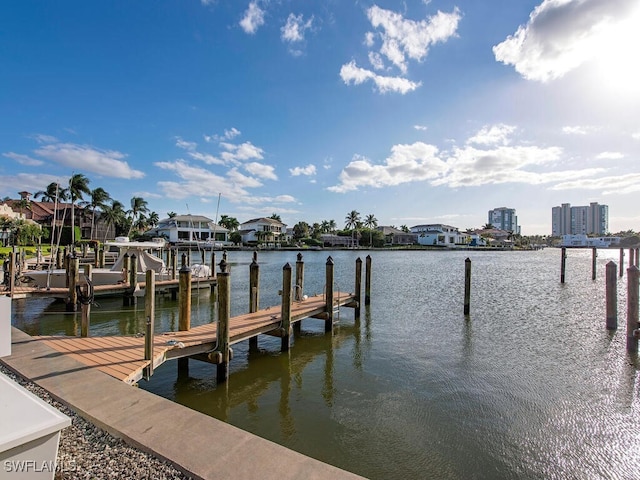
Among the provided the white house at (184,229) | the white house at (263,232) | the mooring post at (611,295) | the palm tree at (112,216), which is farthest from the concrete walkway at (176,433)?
the white house at (263,232)

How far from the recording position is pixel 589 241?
156 meters

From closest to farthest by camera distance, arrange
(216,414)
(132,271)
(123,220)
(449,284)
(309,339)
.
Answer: (216,414) → (309,339) → (132,271) → (449,284) → (123,220)

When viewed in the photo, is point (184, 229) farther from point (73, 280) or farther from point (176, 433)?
point (176, 433)

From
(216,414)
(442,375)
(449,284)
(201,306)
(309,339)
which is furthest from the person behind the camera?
(449,284)

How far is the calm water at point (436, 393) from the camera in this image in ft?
19.9

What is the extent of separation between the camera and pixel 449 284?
28.0 m

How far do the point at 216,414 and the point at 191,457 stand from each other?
416cm

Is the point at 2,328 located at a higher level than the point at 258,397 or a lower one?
higher

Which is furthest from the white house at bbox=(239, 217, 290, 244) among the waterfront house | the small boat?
the small boat

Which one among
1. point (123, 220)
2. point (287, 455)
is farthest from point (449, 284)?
point (123, 220)

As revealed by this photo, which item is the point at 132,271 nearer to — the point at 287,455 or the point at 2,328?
the point at 2,328

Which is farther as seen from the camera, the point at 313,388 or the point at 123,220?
the point at 123,220

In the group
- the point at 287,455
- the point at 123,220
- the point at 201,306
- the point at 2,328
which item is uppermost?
the point at 123,220

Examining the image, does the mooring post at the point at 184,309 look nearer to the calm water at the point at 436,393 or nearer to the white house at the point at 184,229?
the calm water at the point at 436,393
